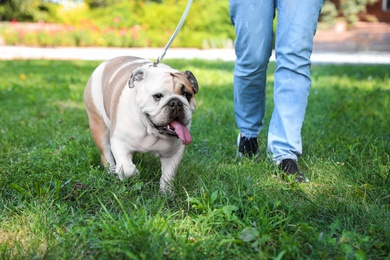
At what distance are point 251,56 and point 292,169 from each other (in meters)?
0.83

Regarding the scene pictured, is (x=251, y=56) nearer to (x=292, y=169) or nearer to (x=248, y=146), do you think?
(x=248, y=146)

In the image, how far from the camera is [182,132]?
2.76 metres

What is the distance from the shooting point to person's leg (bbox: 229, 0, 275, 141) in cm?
336

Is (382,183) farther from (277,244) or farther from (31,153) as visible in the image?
(31,153)

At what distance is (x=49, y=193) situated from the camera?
264 cm

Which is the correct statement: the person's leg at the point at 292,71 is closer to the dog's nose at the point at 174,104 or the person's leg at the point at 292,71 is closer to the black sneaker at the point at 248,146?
the black sneaker at the point at 248,146

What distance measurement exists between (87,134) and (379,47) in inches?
576

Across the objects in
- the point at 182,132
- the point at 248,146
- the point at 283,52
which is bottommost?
the point at 248,146

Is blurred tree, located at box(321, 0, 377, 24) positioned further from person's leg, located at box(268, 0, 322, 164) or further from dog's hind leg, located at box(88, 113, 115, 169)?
dog's hind leg, located at box(88, 113, 115, 169)

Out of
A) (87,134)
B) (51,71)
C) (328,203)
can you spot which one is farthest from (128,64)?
(51,71)

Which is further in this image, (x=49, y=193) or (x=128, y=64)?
(x=128, y=64)

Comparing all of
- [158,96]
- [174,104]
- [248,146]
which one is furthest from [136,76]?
[248,146]

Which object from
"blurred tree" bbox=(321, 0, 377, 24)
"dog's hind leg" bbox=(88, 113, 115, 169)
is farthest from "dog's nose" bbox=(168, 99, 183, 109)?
"blurred tree" bbox=(321, 0, 377, 24)

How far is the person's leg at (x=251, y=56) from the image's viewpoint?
11.0 ft
